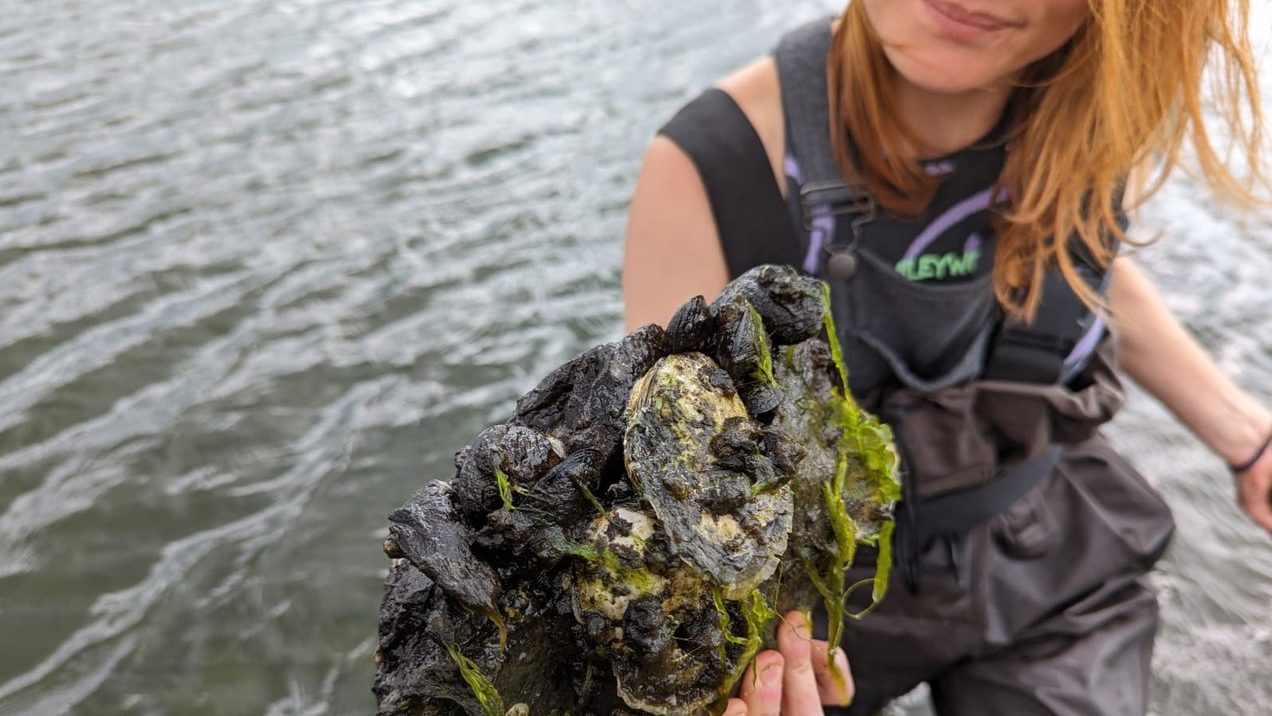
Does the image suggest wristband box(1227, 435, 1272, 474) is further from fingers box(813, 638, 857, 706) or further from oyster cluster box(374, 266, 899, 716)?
oyster cluster box(374, 266, 899, 716)

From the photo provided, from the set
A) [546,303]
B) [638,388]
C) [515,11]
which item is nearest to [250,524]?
[546,303]

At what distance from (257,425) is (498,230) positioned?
1830 millimetres

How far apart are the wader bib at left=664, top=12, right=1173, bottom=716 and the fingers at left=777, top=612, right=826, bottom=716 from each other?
28.1 inches

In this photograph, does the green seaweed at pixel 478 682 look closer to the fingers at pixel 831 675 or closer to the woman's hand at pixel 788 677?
the woman's hand at pixel 788 677

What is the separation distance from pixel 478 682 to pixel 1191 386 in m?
2.50

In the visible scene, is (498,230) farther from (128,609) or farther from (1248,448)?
A: (1248,448)

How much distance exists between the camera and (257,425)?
3836 mm

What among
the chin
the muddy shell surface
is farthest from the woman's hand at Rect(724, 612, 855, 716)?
the chin

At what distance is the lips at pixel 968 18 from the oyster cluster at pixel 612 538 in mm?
979

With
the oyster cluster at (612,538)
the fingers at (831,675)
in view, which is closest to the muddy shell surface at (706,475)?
the oyster cluster at (612,538)

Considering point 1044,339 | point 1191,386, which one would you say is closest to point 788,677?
point 1044,339

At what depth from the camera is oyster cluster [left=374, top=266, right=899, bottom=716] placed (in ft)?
4.08

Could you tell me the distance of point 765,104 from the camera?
2.44m

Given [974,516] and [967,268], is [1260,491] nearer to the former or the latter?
[974,516]
